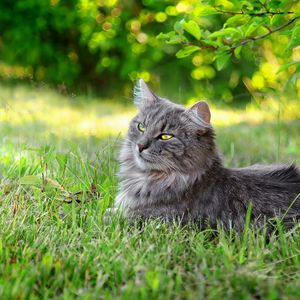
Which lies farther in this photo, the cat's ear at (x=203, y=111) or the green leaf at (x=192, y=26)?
the green leaf at (x=192, y=26)

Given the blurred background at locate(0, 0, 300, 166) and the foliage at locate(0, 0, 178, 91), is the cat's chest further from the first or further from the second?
the foliage at locate(0, 0, 178, 91)

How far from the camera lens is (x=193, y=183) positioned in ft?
10.0

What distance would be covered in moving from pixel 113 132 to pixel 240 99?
4449mm

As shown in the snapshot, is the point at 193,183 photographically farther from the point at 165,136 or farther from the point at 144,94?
the point at 144,94

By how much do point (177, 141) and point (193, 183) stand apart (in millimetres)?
269

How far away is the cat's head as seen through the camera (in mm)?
3045

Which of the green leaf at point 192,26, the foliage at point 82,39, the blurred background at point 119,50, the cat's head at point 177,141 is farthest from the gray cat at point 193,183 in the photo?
the foliage at point 82,39

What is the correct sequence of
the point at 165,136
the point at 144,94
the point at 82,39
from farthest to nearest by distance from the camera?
the point at 82,39
the point at 144,94
the point at 165,136

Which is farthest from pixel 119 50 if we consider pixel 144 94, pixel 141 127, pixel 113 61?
pixel 141 127

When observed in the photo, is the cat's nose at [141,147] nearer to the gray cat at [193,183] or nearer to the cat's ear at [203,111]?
the gray cat at [193,183]

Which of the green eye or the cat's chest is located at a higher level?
the green eye

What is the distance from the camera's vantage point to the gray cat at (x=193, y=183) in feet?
9.79

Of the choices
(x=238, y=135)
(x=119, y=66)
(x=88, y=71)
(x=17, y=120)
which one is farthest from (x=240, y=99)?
(x=17, y=120)

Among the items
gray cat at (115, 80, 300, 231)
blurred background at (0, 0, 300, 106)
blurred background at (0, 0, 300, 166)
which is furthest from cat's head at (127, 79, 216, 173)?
blurred background at (0, 0, 300, 106)
